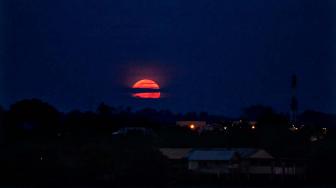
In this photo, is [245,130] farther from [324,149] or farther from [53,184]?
[53,184]

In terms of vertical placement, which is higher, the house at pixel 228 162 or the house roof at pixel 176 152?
the house roof at pixel 176 152

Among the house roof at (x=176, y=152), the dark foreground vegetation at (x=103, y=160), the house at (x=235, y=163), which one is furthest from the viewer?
the house roof at (x=176, y=152)

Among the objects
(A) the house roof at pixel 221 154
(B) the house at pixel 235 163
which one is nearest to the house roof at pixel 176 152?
(A) the house roof at pixel 221 154

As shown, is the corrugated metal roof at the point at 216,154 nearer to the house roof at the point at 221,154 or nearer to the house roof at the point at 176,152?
the house roof at the point at 221,154

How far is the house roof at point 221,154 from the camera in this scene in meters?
19.6

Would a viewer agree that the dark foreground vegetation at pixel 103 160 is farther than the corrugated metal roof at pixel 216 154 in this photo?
No

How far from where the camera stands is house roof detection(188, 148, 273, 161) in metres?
19.6

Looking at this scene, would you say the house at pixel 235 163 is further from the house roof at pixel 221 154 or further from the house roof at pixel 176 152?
the house roof at pixel 176 152

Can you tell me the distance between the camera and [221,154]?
65.3ft

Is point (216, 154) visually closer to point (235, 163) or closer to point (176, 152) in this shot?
point (235, 163)

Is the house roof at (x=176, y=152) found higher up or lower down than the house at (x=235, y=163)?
higher up

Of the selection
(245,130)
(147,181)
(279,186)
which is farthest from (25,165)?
(245,130)

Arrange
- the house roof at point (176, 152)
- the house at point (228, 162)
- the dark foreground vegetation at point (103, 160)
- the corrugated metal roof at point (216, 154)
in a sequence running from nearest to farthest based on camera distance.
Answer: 1. the dark foreground vegetation at point (103, 160)
2. the house at point (228, 162)
3. the corrugated metal roof at point (216, 154)
4. the house roof at point (176, 152)

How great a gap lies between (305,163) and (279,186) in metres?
1.50
